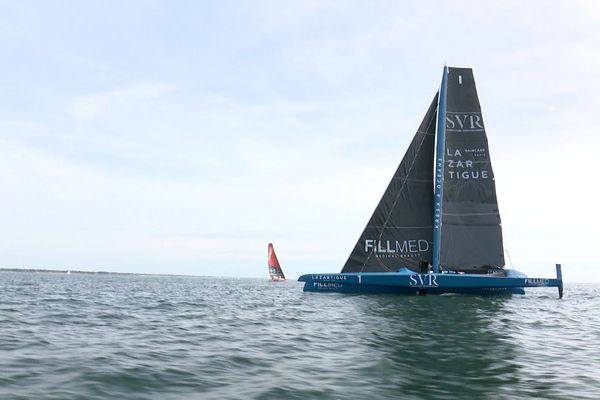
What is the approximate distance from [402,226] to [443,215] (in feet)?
8.04

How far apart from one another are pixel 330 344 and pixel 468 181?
20.6 meters

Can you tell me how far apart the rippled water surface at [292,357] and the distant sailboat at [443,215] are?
1162 centimetres

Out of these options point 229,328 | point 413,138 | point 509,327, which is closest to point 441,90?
point 413,138

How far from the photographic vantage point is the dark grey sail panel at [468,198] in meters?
28.9

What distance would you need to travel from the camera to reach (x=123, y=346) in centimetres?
1039

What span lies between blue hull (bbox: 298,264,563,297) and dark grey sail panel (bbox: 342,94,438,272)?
2010mm

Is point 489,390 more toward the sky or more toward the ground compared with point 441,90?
more toward the ground

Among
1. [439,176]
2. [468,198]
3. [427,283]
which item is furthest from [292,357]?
[468,198]

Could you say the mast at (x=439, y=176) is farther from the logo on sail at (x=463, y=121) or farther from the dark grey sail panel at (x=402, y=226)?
the dark grey sail panel at (x=402, y=226)

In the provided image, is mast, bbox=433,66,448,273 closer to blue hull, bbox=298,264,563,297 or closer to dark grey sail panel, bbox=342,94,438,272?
dark grey sail panel, bbox=342,94,438,272

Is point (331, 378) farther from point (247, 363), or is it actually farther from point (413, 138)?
point (413, 138)

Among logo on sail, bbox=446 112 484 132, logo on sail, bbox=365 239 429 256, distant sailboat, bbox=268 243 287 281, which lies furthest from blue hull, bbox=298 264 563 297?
distant sailboat, bbox=268 243 287 281

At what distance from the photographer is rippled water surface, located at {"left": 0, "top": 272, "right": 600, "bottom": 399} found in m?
7.31

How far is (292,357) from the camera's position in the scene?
9719mm
